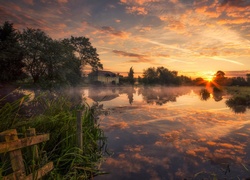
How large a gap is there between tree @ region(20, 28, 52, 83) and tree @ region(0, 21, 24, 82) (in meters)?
1.17

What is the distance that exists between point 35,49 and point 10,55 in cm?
392

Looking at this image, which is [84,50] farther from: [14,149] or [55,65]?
[14,149]

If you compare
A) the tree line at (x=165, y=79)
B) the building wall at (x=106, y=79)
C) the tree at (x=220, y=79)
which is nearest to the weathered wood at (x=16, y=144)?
the building wall at (x=106, y=79)

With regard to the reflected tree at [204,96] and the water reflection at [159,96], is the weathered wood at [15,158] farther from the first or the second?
the reflected tree at [204,96]

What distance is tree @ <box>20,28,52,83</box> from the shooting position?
26781mm

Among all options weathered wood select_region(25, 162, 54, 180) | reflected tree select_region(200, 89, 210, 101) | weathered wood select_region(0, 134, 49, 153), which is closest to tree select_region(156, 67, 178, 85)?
reflected tree select_region(200, 89, 210, 101)

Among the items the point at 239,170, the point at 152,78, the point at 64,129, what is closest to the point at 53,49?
the point at 64,129

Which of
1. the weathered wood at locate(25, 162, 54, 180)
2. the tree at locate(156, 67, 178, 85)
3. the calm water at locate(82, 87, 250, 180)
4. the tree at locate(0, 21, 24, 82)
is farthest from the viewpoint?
the tree at locate(156, 67, 178, 85)

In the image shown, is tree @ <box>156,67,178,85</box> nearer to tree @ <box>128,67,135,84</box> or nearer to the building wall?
tree @ <box>128,67,135,84</box>

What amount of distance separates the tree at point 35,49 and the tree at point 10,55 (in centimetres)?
117

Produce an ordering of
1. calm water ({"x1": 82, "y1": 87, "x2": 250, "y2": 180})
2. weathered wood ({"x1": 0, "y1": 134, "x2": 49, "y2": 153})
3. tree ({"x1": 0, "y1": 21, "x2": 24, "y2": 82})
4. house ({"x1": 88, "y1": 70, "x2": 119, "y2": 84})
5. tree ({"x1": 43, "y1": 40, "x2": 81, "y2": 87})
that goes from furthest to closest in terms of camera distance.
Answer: house ({"x1": 88, "y1": 70, "x2": 119, "y2": 84}) < tree ({"x1": 43, "y1": 40, "x2": 81, "y2": 87}) < tree ({"x1": 0, "y1": 21, "x2": 24, "y2": 82}) < calm water ({"x1": 82, "y1": 87, "x2": 250, "y2": 180}) < weathered wood ({"x1": 0, "y1": 134, "x2": 49, "y2": 153})

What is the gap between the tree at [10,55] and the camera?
77.4 ft

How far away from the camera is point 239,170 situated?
6.38 meters

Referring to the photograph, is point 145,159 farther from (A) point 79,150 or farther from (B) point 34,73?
(B) point 34,73
